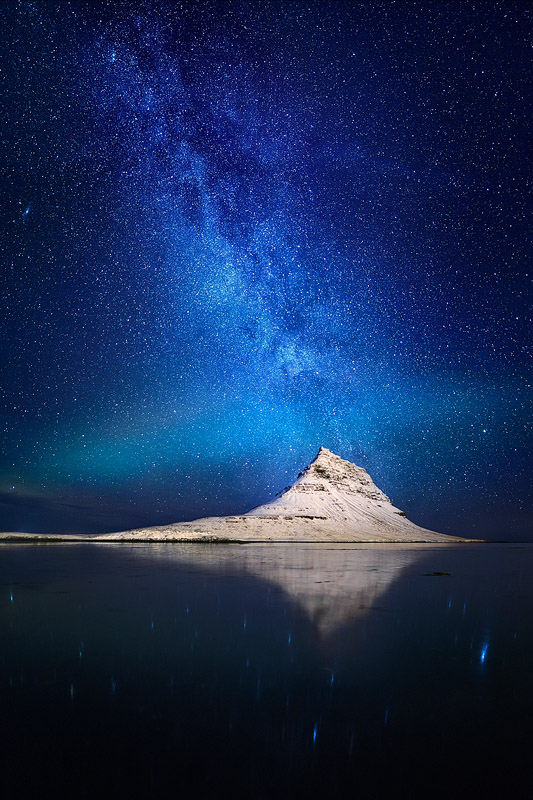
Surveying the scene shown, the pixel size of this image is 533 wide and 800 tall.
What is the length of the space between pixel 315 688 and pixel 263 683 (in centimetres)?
89

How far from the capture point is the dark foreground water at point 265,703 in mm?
4398

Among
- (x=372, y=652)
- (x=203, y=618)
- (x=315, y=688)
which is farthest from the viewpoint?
(x=203, y=618)

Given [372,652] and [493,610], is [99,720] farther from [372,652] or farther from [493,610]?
[493,610]

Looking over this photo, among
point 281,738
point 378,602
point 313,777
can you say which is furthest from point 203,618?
point 313,777

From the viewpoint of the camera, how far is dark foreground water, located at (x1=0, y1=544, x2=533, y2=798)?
4398 mm

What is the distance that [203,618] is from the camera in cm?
1206

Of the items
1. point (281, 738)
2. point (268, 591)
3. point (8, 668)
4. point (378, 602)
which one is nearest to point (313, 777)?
point (281, 738)

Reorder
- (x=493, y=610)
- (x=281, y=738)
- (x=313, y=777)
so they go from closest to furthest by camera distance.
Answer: (x=313, y=777)
(x=281, y=738)
(x=493, y=610)

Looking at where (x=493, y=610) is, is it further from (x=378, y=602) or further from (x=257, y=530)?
(x=257, y=530)

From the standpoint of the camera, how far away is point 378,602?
1466cm

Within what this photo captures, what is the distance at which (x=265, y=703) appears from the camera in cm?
625

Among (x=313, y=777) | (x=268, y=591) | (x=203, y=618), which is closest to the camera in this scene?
(x=313, y=777)

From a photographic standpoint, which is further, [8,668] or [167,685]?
[8,668]

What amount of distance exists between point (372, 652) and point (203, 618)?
5.40 metres
